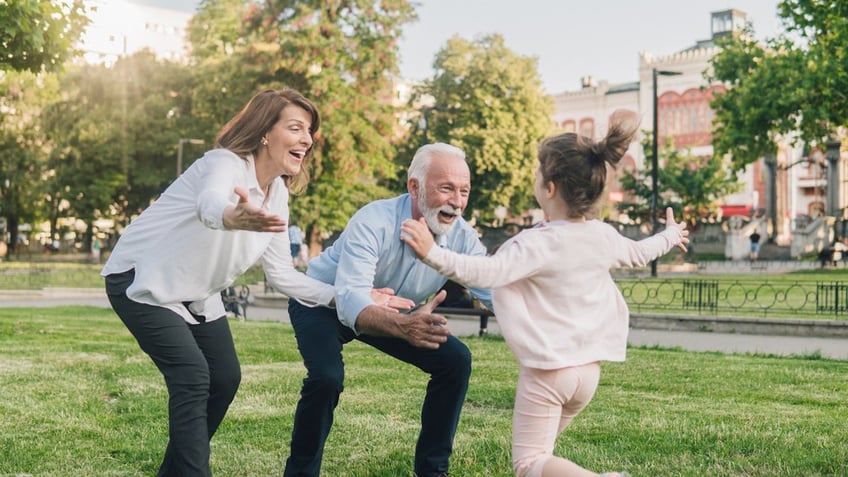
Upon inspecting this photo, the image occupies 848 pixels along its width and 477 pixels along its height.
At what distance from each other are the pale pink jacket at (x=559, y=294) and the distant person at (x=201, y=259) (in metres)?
0.70

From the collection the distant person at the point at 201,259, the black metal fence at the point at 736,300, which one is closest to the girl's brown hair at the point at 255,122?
the distant person at the point at 201,259

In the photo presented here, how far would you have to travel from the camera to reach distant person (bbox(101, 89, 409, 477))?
4.03 metres

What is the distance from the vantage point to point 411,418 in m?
6.88

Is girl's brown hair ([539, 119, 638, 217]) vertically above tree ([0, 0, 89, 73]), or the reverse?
tree ([0, 0, 89, 73])

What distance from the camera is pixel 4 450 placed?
19.1 ft

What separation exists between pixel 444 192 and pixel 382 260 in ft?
1.73

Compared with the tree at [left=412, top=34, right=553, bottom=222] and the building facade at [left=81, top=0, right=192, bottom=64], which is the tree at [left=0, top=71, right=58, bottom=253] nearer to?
the tree at [left=412, top=34, right=553, bottom=222]

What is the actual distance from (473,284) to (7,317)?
15489 mm

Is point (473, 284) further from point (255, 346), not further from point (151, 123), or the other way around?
point (151, 123)

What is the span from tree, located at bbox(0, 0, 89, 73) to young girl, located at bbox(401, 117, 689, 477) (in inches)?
410

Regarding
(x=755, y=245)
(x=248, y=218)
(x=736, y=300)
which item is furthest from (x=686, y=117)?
(x=248, y=218)

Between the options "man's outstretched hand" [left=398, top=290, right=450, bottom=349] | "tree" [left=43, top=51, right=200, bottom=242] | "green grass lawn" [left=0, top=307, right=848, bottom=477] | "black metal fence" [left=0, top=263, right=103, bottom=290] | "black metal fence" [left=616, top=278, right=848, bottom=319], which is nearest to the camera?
"man's outstretched hand" [left=398, top=290, right=450, bottom=349]

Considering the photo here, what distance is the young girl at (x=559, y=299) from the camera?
3857 mm

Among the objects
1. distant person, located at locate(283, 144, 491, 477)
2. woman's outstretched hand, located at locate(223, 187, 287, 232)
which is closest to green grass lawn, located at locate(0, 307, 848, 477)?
distant person, located at locate(283, 144, 491, 477)
